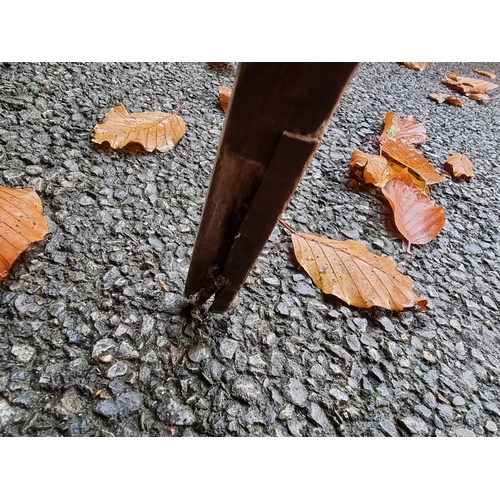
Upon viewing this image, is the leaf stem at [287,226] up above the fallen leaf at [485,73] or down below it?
below

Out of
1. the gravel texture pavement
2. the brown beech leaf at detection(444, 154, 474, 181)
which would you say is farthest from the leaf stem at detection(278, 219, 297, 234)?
the brown beech leaf at detection(444, 154, 474, 181)

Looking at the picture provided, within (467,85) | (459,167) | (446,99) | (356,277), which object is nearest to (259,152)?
(356,277)

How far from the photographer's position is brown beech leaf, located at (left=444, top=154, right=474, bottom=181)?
5.44 ft

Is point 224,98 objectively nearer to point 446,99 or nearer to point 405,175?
point 405,175

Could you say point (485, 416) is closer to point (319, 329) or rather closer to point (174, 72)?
point (319, 329)

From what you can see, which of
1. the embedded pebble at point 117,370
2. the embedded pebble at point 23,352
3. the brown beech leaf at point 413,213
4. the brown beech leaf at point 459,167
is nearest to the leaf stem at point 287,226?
the brown beech leaf at point 413,213

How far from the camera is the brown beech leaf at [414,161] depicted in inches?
61.0

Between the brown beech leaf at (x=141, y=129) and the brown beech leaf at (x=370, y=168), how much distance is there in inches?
27.0

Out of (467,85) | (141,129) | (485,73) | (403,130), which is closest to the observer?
(141,129)

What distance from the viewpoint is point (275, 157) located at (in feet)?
1.67

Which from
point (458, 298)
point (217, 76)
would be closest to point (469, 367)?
point (458, 298)

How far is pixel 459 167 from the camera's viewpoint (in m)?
1.68

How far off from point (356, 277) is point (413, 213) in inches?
18.6

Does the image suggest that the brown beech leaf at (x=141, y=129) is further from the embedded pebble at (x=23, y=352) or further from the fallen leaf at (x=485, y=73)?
the fallen leaf at (x=485, y=73)
